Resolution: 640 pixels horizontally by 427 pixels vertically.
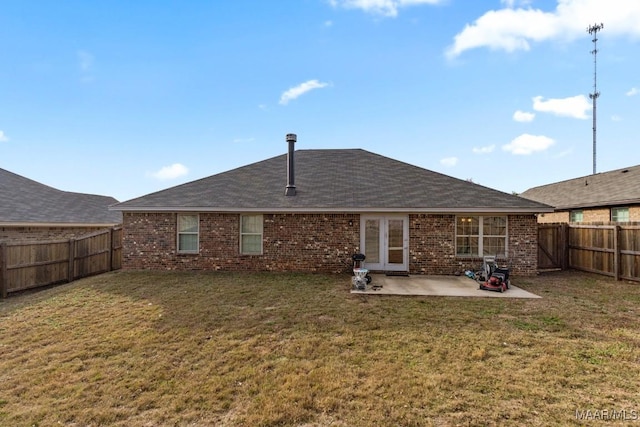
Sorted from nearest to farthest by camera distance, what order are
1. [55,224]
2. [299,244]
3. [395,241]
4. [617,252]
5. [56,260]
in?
1. [617,252]
2. [56,260]
3. [395,241]
4. [299,244]
5. [55,224]

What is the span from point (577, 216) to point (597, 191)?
1624 millimetres

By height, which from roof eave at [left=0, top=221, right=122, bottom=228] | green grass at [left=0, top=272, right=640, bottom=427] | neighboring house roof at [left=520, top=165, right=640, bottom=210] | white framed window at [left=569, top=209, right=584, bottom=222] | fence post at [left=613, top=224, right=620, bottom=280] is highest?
neighboring house roof at [left=520, top=165, right=640, bottom=210]

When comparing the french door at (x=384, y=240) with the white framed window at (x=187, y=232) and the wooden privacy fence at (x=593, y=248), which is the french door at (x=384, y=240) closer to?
the wooden privacy fence at (x=593, y=248)

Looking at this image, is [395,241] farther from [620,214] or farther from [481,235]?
[620,214]

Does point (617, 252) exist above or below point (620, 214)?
below

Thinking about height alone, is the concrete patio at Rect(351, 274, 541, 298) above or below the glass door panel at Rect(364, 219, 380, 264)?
below

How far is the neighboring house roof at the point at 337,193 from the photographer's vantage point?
33.7 feet

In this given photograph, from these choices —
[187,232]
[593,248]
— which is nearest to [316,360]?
[187,232]

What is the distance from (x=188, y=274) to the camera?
1039 cm

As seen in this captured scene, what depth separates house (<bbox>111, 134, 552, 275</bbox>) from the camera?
10.3 meters

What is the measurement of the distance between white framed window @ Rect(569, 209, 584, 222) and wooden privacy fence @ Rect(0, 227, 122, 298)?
22.9 metres

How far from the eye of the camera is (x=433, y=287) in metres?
8.45

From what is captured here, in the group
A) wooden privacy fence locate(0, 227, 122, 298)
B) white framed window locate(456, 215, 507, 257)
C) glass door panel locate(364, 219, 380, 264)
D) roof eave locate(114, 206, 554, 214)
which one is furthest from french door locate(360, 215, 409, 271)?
wooden privacy fence locate(0, 227, 122, 298)

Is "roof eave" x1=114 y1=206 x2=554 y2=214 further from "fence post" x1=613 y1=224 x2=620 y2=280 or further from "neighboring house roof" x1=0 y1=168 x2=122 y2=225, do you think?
"neighboring house roof" x1=0 y1=168 x2=122 y2=225
